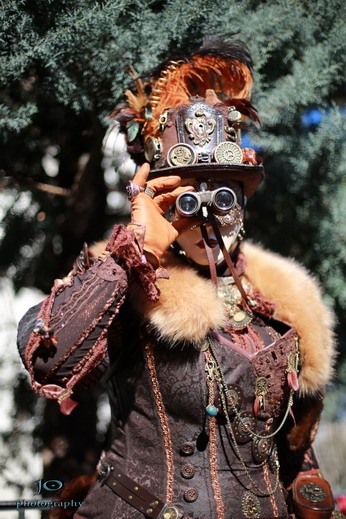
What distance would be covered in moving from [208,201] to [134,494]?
0.84 m

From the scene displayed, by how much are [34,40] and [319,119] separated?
1188mm

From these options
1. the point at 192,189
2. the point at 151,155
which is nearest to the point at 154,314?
the point at 192,189

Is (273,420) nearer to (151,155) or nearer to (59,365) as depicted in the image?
(59,365)

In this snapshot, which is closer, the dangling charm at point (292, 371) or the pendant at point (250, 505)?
the pendant at point (250, 505)

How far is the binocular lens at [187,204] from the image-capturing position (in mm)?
1706

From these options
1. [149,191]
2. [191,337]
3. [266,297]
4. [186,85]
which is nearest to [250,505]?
[191,337]

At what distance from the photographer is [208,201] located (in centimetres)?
177

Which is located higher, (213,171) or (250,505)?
(213,171)

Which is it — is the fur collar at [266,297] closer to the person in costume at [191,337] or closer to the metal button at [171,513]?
the person in costume at [191,337]

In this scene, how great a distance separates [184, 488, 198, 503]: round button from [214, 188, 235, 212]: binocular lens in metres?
0.77

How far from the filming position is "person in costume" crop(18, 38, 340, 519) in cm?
159

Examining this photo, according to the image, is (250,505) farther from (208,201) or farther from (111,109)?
(111,109)

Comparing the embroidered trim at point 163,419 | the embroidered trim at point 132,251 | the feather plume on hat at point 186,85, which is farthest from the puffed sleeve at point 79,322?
the feather plume on hat at point 186,85

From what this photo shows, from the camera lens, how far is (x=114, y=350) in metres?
1.85
